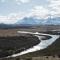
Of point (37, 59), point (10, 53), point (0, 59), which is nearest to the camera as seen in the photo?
point (37, 59)

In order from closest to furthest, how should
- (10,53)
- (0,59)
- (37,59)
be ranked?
(37,59) → (0,59) → (10,53)

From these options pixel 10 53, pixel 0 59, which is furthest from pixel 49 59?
pixel 10 53

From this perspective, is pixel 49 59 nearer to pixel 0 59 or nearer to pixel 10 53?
pixel 0 59

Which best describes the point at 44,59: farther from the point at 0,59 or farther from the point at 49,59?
the point at 0,59

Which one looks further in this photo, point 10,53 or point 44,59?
point 10,53

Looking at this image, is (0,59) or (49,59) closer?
(49,59)

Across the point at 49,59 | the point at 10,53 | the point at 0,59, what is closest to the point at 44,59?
the point at 49,59

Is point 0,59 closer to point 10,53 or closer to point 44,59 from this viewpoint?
point 10,53
